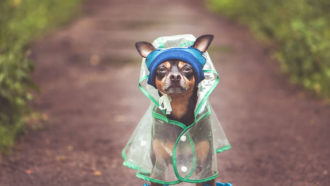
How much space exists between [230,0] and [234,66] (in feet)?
18.7

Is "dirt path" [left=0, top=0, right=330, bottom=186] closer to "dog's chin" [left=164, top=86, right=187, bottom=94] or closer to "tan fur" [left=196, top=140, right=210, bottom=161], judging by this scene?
"tan fur" [left=196, top=140, right=210, bottom=161]

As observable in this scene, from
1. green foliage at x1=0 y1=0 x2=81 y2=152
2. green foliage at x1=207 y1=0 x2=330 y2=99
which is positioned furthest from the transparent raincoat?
green foliage at x1=207 y1=0 x2=330 y2=99

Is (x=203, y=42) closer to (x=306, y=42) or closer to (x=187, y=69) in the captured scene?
(x=187, y=69)

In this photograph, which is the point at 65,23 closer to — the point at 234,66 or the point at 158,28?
the point at 158,28

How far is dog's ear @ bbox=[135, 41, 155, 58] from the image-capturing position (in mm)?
3082

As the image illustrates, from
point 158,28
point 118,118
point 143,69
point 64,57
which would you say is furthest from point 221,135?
point 158,28

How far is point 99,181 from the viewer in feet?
14.2

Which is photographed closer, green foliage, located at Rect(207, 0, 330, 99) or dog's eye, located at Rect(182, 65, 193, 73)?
dog's eye, located at Rect(182, 65, 193, 73)

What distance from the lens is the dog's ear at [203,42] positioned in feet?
9.96

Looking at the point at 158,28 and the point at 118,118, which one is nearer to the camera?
the point at 118,118

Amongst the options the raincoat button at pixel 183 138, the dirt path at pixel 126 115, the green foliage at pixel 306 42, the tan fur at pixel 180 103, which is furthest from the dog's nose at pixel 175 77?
the green foliage at pixel 306 42

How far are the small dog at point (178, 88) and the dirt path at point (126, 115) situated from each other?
125cm

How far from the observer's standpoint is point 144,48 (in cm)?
311

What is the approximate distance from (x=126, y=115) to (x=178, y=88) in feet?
11.8
